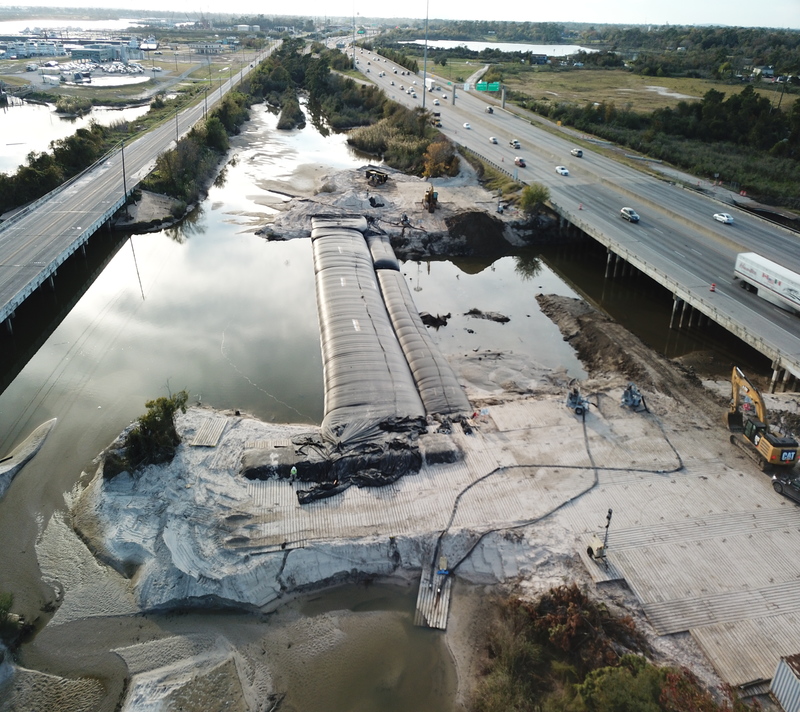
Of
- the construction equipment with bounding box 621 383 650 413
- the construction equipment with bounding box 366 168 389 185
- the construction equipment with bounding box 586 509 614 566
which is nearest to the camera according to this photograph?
the construction equipment with bounding box 586 509 614 566

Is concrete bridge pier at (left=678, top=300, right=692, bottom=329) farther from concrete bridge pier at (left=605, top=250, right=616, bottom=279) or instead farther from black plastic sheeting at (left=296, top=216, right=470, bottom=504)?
black plastic sheeting at (left=296, top=216, right=470, bottom=504)

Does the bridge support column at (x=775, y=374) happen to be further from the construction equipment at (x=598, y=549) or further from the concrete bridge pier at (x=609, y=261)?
the concrete bridge pier at (x=609, y=261)

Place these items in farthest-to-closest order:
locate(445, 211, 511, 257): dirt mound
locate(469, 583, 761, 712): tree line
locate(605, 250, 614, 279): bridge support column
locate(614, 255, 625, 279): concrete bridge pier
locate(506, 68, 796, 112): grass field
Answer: locate(506, 68, 796, 112): grass field < locate(445, 211, 511, 257): dirt mound < locate(614, 255, 625, 279): concrete bridge pier < locate(605, 250, 614, 279): bridge support column < locate(469, 583, 761, 712): tree line

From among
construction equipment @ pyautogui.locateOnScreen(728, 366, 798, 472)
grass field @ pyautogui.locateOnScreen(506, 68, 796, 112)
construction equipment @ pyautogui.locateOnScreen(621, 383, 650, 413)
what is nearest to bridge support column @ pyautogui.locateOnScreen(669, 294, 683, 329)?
construction equipment @ pyautogui.locateOnScreen(728, 366, 798, 472)

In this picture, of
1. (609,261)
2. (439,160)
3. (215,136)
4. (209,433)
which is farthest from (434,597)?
(215,136)

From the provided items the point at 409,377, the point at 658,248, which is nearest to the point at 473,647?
the point at 409,377

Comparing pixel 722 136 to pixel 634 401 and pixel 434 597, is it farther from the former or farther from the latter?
pixel 434 597
